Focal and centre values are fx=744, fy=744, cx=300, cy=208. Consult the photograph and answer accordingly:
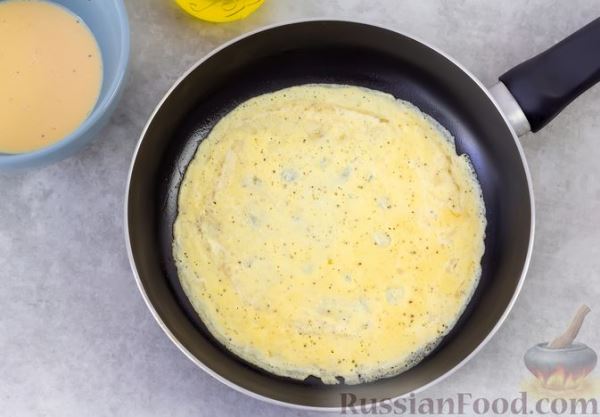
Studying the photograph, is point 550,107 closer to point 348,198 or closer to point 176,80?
point 348,198

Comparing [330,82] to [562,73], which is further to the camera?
[330,82]

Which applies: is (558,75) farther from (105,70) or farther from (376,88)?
(105,70)

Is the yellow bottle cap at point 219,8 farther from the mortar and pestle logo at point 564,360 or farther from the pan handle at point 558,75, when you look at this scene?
the mortar and pestle logo at point 564,360

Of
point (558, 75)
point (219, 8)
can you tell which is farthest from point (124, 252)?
point (558, 75)

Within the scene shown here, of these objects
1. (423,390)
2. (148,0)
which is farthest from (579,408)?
(148,0)

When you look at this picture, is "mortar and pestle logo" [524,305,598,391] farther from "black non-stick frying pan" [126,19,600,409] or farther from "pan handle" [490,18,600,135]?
"pan handle" [490,18,600,135]

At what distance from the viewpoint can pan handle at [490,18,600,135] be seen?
89 cm

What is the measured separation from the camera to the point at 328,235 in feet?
3.19

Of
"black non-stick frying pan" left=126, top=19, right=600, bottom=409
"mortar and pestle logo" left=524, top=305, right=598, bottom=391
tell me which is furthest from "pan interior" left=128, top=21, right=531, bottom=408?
"mortar and pestle logo" left=524, top=305, right=598, bottom=391

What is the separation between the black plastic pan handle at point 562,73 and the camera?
891mm

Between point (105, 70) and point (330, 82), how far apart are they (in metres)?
0.30

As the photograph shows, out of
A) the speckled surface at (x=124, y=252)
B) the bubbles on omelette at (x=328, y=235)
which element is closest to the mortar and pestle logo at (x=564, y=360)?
the speckled surface at (x=124, y=252)

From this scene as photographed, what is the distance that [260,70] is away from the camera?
1006mm

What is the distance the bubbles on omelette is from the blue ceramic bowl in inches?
6.0
